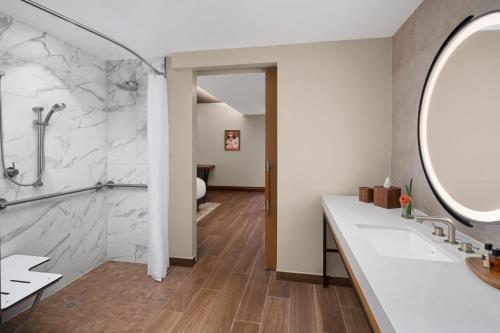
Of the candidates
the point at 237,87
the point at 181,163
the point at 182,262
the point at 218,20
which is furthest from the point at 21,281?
the point at 237,87

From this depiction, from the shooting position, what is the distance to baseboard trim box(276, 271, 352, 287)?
2361 millimetres

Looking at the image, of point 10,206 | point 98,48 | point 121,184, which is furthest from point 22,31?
point 121,184

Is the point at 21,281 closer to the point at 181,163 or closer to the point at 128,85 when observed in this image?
the point at 181,163

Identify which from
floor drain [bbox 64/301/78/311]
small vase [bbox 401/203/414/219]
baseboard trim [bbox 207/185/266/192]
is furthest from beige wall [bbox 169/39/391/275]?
baseboard trim [bbox 207/185/266/192]

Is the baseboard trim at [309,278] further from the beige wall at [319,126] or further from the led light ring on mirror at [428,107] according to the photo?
the led light ring on mirror at [428,107]

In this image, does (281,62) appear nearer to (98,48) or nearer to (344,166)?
(344,166)

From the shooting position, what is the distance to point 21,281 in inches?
60.6

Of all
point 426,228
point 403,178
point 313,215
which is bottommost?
point 313,215

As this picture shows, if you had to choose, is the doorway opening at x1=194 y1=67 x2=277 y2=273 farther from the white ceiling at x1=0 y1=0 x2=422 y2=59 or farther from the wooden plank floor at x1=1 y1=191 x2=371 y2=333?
the white ceiling at x1=0 y1=0 x2=422 y2=59

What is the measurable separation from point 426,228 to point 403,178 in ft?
2.14

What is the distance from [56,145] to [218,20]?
5.85 feet

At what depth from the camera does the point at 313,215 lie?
7.89 ft

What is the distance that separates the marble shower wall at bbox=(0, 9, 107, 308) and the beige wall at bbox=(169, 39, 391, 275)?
137cm

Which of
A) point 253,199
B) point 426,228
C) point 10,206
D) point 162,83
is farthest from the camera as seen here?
point 253,199
